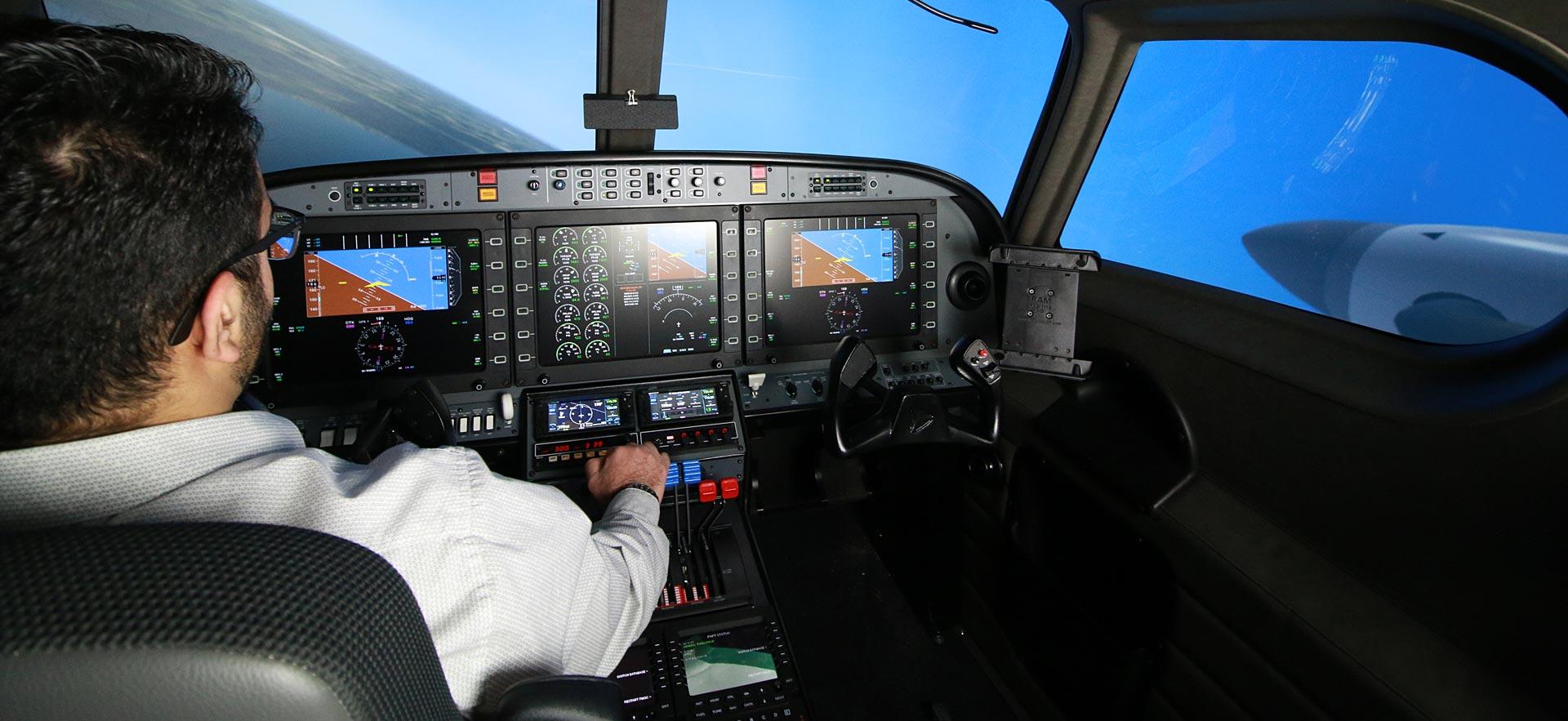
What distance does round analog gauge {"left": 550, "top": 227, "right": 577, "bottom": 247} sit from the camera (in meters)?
2.41

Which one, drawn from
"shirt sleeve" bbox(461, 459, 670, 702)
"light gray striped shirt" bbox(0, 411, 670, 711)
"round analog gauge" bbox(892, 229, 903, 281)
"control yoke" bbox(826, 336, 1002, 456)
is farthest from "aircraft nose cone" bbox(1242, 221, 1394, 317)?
"light gray striped shirt" bbox(0, 411, 670, 711)

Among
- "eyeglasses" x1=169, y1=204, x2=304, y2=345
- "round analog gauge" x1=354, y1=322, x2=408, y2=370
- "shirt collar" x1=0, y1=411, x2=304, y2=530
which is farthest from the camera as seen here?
"round analog gauge" x1=354, y1=322, x2=408, y2=370

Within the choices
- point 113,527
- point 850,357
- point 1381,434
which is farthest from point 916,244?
point 113,527

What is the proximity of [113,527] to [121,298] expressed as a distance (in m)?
0.38

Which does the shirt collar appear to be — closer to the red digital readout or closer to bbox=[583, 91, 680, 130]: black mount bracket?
the red digital readout

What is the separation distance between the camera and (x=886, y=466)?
2855 millimetres

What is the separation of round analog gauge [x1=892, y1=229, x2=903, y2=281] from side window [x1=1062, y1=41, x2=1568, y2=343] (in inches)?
27.7

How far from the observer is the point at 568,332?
8.13 ft

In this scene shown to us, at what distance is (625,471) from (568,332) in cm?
76

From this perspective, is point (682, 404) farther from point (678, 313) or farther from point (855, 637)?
point (855, 637)

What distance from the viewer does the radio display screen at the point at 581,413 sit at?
2383 millimetres

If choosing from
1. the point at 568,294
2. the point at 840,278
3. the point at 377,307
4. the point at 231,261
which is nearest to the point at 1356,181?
the point at 840,278

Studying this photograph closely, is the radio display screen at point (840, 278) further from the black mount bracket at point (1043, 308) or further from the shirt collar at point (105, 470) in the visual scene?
the shirt collar at point (105, 470)

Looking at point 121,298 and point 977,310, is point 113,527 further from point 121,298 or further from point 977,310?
point 977,310
